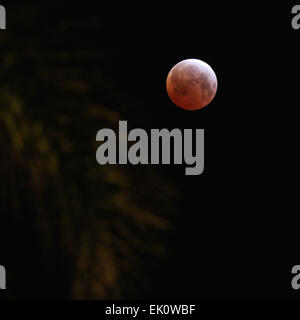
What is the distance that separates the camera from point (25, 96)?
3.74ft

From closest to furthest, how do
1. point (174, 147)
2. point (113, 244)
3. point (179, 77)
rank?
point (179, 77)
point (113, 244)
point (174, 147)

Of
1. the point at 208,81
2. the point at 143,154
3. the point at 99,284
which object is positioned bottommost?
the point at 99,284

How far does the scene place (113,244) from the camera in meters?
1.19

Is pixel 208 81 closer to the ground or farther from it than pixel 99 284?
farther from it

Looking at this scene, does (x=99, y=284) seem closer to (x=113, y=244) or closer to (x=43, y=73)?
(x=113, y=244)

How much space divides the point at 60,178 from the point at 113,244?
6.9 inches

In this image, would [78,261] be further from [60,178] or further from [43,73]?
[43,73]

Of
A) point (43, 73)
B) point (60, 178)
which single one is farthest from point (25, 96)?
point (60, 178)

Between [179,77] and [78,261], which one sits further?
[78,261]

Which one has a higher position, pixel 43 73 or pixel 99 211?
pixel 43 73

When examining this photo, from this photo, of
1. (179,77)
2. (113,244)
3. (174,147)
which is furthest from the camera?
(174,147)

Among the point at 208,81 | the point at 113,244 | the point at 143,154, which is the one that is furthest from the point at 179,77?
the point at 113,244

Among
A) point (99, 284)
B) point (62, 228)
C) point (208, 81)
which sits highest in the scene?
point (208, 81)

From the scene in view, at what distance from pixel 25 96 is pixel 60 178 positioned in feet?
0.58
